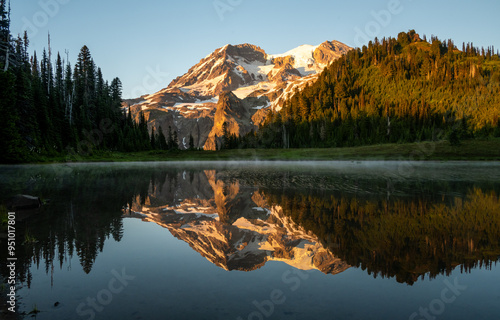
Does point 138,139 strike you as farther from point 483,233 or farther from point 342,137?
point 483,233

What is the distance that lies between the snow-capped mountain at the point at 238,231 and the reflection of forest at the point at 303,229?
0.04 m

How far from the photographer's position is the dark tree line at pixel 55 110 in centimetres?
6475

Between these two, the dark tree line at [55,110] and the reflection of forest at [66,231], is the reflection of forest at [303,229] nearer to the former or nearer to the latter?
the reflection of forest at [66,231]

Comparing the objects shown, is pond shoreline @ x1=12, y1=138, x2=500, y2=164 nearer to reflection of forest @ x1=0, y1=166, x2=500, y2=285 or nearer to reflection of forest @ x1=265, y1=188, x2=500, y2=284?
reflection of forest @ x1=0, y1=166, x2=500, y2=285

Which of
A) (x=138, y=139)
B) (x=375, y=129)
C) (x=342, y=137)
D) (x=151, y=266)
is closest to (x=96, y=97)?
(x=138, y=139)

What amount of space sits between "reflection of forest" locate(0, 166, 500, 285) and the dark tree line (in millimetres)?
51023

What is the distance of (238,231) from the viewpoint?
583 inches

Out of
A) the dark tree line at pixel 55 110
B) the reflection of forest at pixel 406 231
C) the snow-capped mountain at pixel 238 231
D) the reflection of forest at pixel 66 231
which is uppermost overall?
the dark tree line at pixel 55 110

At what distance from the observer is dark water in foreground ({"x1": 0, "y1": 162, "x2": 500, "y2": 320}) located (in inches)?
289

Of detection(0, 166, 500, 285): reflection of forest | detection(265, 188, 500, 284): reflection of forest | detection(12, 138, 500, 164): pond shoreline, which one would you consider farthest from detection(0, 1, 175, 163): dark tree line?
detection(265, 188, 500, 284): reflection of forest

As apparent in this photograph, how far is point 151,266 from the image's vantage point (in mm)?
10195

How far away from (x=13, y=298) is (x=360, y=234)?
37.2 feet

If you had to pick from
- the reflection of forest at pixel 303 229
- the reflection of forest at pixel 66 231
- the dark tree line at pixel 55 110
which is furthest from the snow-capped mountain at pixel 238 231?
the dark tree line at pixel 55 110

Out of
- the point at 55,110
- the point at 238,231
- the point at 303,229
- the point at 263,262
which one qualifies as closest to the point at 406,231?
the point at 303,229
